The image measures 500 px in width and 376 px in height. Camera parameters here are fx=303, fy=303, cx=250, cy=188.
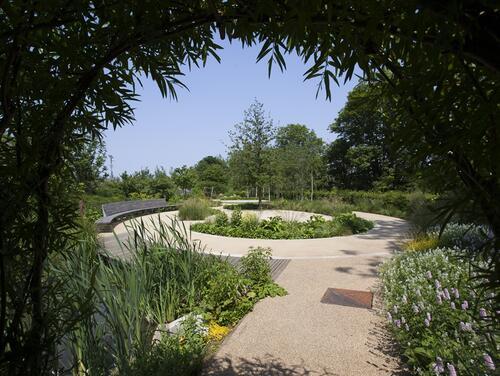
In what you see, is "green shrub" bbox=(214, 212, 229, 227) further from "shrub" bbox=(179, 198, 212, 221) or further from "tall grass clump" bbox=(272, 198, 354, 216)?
"tall grass clump" bbox=(272, 198, 354, 216)

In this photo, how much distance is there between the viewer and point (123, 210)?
46.5 feet

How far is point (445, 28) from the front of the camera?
62 cm

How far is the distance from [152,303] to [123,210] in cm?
1167

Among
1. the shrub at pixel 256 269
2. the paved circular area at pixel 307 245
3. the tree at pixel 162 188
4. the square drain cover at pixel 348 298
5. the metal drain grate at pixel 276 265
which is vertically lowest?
the square drain cover at pixel 348 298

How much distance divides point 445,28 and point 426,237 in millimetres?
7437

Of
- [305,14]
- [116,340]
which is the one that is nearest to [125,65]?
[305,14]

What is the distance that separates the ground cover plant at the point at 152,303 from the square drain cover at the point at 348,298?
2.48 feet

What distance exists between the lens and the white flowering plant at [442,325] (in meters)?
2.12

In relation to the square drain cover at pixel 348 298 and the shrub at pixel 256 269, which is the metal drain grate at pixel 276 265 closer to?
the shrub at pixel 256 269

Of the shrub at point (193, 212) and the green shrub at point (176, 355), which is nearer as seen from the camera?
the green shrub at point (176, 355)

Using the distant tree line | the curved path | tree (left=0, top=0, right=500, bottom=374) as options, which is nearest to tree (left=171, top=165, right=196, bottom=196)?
the distant tree line

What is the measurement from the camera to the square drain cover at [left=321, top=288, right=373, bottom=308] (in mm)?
Result: 4391

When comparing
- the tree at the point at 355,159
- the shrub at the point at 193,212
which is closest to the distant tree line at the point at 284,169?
the tree at the point at 355,159

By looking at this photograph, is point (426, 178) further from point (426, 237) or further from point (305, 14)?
point (426, 237)
